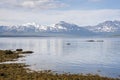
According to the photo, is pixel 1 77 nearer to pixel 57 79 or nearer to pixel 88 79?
pixel 57 79

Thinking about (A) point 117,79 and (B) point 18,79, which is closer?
(B) point 18,79

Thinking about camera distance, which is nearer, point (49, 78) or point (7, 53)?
point (49, 78)

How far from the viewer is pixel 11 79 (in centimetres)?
4381

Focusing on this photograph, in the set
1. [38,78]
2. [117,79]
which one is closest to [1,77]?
[38,78]

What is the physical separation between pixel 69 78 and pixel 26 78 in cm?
737

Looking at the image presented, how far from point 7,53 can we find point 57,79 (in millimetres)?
53373

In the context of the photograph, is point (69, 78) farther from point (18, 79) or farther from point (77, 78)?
point (18, 79)

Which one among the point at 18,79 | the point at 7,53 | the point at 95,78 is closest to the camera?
the point at 18,79

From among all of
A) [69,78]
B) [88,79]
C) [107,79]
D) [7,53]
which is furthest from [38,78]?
[7,53]

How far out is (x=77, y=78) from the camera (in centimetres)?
4581

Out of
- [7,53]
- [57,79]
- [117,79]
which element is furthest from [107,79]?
[7,53]

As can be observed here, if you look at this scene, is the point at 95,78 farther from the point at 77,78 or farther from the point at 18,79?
the point at 18,79

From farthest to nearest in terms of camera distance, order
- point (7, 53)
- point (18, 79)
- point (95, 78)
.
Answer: point (7, 53)
point (95, 78)
point (18, 79)

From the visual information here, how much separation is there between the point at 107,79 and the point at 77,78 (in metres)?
5.30
